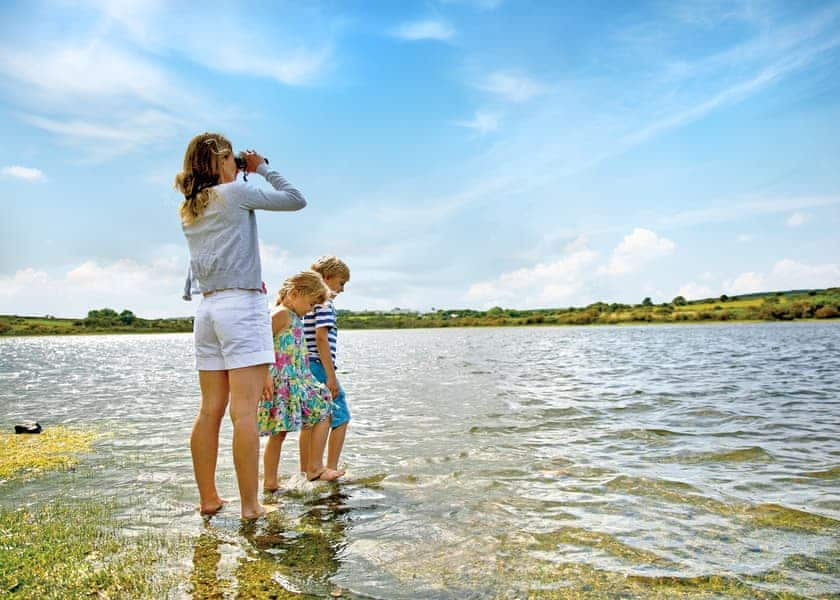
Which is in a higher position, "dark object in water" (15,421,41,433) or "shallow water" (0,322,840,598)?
"dark object in water" (15,421,41,433)

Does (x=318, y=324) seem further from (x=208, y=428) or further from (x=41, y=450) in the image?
(x=41, y=450)

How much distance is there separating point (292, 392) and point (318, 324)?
0.81 m

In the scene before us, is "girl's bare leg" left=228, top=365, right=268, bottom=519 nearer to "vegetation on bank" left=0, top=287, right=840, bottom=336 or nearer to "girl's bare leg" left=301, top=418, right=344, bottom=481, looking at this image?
"girl's bare leg" left=301, top=418, right=344, bottom=481

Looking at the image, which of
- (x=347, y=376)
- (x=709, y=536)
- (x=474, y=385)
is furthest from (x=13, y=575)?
(x=347, y=376)

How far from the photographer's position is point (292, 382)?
18.9ft

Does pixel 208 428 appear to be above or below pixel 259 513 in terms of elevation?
above

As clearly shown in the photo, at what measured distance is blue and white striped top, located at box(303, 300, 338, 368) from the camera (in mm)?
6117

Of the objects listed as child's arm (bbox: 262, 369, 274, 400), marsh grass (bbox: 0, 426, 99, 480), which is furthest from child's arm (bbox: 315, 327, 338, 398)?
marsh grass (bbox: 0, 426, 99, 480)

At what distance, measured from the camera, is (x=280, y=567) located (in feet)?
12.6

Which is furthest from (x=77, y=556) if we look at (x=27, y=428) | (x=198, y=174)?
(x=27, y=428)

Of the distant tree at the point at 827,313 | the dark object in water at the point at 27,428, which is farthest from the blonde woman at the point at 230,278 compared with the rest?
the distant tree at the point at 827,313

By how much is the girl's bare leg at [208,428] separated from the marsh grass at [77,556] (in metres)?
0.63

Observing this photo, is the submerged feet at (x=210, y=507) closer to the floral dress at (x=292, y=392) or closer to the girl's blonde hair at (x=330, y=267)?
the floral dress at (x=292, y=392)

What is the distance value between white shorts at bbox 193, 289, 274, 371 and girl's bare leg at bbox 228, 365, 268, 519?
0.44 feet
